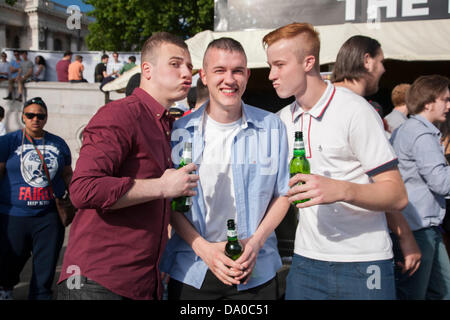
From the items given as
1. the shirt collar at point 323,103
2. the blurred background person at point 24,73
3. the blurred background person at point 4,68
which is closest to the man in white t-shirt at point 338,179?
the shirt collar at point 323,103

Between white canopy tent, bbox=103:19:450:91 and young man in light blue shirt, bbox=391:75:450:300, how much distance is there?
8.62 feet

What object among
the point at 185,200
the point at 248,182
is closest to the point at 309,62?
the point at 248,182

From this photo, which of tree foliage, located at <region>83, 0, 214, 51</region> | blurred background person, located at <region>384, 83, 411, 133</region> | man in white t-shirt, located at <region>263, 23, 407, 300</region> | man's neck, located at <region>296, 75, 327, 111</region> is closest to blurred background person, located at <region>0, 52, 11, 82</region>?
tree foliage, located at <region>83, 0, 214, 51</region>

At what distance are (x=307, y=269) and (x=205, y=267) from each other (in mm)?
670

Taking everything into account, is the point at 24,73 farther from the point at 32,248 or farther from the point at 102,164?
the point at 102,164

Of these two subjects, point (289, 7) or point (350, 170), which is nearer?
point (350, 170)

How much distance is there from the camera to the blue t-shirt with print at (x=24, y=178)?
12.6ft

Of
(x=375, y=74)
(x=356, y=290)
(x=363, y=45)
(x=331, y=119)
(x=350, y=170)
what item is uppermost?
(x=363, y=45)

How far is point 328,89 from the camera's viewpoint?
2234mm

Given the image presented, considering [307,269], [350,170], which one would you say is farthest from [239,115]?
[307,269]
